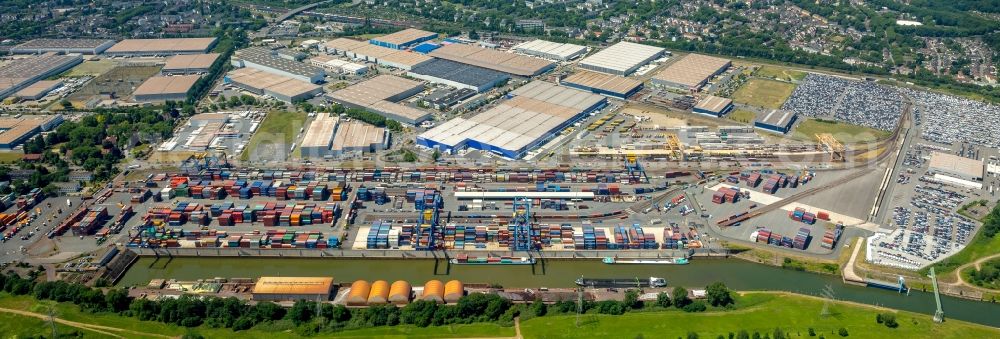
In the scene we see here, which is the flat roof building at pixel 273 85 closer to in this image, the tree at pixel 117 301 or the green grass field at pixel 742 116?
the tree at pixel 117 301

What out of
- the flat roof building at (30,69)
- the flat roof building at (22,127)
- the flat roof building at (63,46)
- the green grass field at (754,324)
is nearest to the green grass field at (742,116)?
the green grass field at (754,324)

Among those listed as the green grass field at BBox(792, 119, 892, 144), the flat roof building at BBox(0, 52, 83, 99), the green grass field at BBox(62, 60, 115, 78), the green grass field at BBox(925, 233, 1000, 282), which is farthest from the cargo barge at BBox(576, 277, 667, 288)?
the green grass field at BBox(62, 60, 115, 78)

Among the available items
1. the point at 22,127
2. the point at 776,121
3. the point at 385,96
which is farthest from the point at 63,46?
the point at 776,121

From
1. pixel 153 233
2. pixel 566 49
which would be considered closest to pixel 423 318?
pixel 153 233

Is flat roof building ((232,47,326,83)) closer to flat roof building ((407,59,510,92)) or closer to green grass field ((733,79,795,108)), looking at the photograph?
flat roof building ((407,59,510,92))

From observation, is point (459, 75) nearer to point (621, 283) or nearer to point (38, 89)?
point (621, 283)

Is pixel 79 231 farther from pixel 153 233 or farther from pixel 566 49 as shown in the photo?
pixel 566 49

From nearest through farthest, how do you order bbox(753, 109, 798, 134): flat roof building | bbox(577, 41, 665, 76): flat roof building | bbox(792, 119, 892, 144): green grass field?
bbox(792, 119, 892, 144): green grass field
bbox(753, 109, 798, 134): flat roof building
bbox(577, 41, 665, 76): flat roof building
